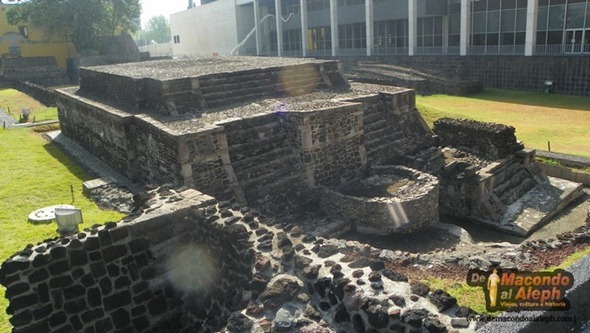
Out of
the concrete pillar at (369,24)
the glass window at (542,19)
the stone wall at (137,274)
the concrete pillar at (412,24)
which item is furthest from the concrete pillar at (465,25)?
the stone wall at (137,274)

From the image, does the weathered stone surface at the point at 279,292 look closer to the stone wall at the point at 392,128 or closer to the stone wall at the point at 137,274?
the stone wall at the point at 137,274

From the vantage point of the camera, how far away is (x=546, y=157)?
46.9ft

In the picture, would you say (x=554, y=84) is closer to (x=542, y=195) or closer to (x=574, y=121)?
(x=574, y=121)

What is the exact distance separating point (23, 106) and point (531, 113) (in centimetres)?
2496

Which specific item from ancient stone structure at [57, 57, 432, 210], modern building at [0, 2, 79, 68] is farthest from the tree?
ancient stone structure at [57, 57, 432, 210]

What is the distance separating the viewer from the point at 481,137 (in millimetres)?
13930

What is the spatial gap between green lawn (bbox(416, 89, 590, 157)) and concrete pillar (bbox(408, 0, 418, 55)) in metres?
7.18

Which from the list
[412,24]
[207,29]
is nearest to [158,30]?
[207,29]

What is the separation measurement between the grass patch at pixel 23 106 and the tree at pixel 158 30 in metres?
94.4

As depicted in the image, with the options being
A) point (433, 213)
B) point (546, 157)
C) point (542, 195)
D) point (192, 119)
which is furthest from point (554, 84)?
point (192, 119)

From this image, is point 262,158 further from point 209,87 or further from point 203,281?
point 203,281

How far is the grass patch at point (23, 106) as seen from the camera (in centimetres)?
2170

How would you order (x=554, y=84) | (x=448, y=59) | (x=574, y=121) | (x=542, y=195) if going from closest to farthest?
(x=542, y=195)
(x=574, y=121)
(x=554, y=84)
(x=448, y=59)

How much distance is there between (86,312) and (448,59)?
26.6 metres
